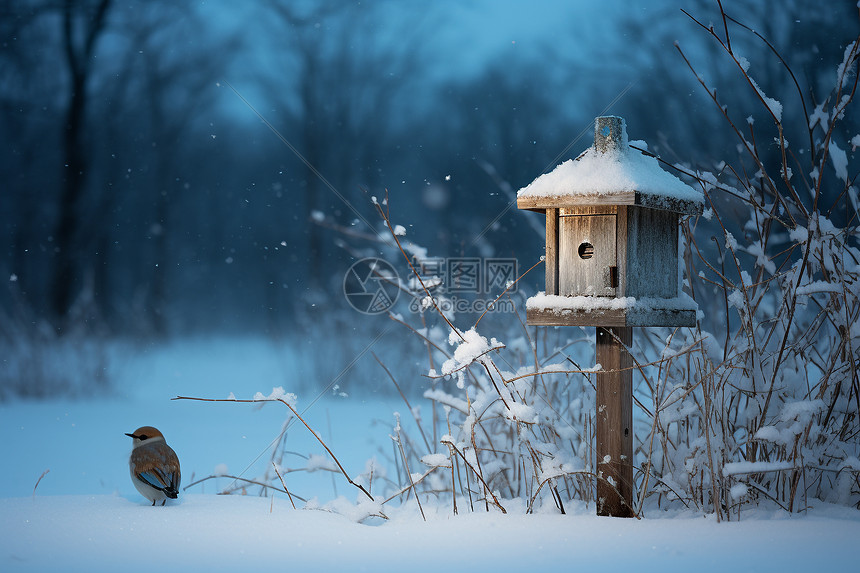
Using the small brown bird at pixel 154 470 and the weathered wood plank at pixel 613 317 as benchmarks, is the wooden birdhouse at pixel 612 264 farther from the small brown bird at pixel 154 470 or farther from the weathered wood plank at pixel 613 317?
the small brown bird at pixel 154 470

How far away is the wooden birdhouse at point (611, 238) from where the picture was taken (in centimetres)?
290

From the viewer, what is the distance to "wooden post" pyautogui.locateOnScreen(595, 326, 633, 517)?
2945 mm

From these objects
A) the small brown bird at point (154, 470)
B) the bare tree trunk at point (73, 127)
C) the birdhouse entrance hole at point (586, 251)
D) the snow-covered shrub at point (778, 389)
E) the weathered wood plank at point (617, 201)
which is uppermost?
the bare tree trunk at point (73, 127)

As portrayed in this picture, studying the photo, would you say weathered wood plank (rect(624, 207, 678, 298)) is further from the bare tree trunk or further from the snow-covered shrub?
the bare tree trunk

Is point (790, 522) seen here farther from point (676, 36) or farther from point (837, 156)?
point (676, 36)

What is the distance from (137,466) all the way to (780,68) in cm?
995

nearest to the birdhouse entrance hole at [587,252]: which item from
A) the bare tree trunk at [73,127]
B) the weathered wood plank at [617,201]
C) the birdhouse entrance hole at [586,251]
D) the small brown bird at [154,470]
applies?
the birdhouse entrance hole at [586,251]

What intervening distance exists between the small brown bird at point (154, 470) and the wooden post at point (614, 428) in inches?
66.7

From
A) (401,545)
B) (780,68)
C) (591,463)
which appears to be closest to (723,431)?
(591,463)

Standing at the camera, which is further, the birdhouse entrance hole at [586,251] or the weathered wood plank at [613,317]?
the birdhouse entrance hole at [586,251]

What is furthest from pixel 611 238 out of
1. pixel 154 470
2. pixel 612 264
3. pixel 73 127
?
pixel 73 127

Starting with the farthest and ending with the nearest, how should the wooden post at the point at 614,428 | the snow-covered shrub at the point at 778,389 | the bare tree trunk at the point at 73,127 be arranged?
the bare tree trunk at the point at 73,127, the wooden post at the point at 614,428, the snow-covered shrub at the point at 778,389

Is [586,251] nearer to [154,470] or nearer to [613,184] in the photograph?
[613,184]

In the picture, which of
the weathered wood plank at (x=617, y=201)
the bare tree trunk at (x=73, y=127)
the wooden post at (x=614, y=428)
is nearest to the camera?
the weathered wood plank at (x=617, y=201)
